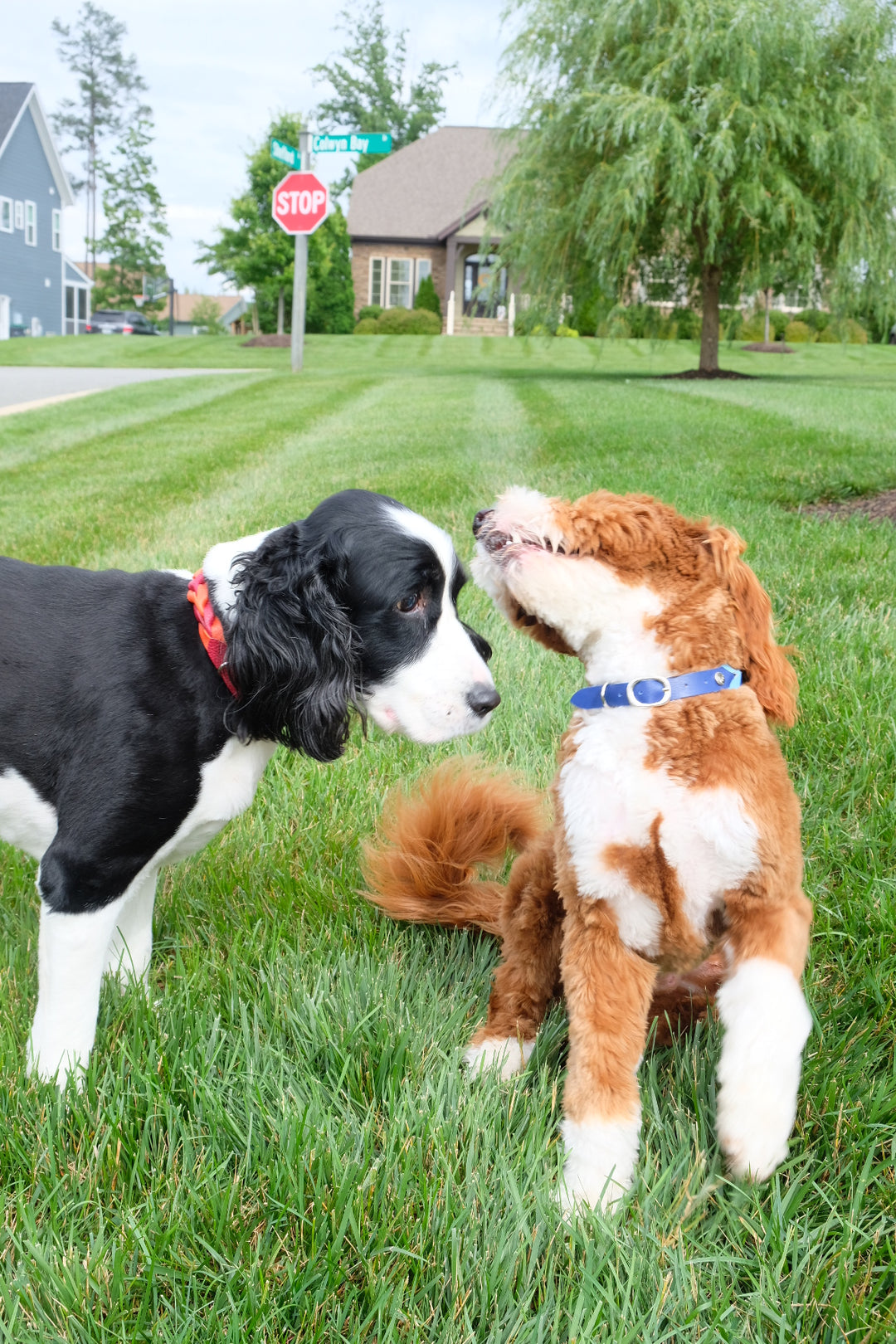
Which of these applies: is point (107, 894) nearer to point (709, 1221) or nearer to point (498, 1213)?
point (498, 1213)

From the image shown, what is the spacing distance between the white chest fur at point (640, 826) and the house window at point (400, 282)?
52.4 m

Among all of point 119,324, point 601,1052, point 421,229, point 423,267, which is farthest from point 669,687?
point 119,324

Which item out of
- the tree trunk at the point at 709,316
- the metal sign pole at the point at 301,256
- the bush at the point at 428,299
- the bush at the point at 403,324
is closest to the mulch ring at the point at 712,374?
the tree trunk at the point at 709,316

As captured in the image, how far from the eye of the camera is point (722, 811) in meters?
1.79

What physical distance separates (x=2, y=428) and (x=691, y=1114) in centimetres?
1343

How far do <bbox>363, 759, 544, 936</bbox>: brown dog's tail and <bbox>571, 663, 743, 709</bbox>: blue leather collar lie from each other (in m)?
0.73

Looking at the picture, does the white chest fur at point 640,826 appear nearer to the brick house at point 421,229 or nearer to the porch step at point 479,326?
the porch step at point 479,326

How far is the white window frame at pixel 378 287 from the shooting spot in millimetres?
51156

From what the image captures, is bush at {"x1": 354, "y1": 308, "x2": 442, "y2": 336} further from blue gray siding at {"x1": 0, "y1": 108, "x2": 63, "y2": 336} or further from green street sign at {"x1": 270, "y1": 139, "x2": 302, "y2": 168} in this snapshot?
green street sign at {"x1": 270, "y1": 139, "x2": 302, "y2": 168}

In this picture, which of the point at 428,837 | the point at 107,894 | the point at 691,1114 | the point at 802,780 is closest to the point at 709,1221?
the point at 691,1114

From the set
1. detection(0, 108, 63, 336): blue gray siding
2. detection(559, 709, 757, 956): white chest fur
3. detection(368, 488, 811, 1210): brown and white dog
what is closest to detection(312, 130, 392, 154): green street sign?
detection(368, 488, 811, 1210): brown and white dog

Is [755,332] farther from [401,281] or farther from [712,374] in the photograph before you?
[712,374]

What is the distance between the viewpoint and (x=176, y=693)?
89.2 inches

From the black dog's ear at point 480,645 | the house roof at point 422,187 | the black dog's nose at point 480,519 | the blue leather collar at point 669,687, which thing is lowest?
the black dog's ear at point 480,645
